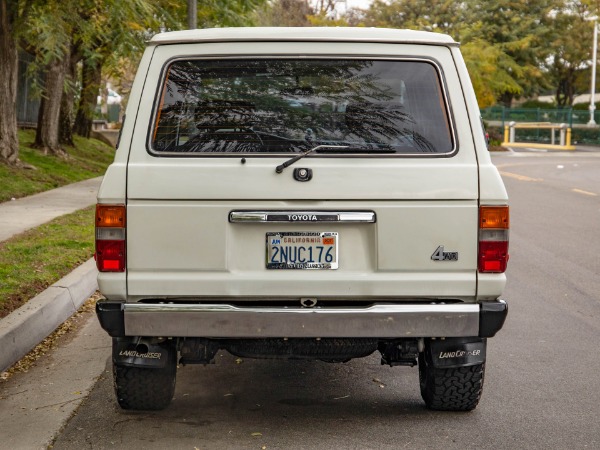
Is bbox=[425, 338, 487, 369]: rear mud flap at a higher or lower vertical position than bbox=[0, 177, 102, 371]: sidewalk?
higher

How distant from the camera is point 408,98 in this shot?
201 inches

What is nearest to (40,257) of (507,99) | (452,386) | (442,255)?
(452,386)

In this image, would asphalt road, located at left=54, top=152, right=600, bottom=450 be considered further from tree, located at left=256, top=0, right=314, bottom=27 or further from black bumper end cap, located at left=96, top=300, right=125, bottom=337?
tree, located at left=256, top=0, right=314, bottom=27

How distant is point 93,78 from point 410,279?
26139 millimetres

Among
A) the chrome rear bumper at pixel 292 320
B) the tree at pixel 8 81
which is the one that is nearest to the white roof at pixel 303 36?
the chrome rear bumper at pixel 292 320

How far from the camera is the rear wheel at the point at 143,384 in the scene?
17.5 ft

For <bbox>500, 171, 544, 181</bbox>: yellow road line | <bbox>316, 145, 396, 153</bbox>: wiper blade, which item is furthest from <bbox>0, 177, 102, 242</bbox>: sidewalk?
<bbox>500, 171, 544, 181</bbox>: yellow road line

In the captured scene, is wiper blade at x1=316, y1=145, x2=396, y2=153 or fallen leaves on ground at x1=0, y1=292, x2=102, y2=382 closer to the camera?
wiper blade at x1=316, y1=145, x2=396, y2=153

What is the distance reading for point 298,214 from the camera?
4902 millimetres

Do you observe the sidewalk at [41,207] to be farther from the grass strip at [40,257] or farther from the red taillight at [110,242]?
the red taillight at [110,242]

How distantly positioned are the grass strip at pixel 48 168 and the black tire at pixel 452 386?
12568mm

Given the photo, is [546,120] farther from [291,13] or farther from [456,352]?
[456,352]

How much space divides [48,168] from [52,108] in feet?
8.92

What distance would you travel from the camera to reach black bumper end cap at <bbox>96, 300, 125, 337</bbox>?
491 cm
